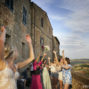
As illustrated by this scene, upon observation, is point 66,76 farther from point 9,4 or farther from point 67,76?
point 9,4

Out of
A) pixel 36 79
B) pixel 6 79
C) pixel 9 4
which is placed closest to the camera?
pixel 6 79

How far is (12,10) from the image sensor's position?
9.13 meters

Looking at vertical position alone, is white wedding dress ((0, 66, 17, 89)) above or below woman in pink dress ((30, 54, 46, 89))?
above

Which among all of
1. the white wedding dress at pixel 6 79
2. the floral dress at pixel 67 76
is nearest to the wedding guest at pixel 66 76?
the floral dress at pixel 67 76

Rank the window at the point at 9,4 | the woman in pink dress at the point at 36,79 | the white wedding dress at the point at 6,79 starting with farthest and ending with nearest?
the window at the point at 9,4
the woman in pink dress at the point at 36,79
the white wedding dress at the point at 6,79

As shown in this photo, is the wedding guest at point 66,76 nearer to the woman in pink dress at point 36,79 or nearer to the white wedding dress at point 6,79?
the woman in pink dress at point 36,79

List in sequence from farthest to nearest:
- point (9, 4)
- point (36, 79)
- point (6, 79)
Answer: point (9, 4) < point (36, 79) < point (6, 79)

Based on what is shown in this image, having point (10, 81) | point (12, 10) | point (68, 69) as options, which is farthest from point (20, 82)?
point (12, 10)

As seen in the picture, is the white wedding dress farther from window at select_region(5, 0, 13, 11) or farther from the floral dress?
window at select_region(5, 0, 13, 11)

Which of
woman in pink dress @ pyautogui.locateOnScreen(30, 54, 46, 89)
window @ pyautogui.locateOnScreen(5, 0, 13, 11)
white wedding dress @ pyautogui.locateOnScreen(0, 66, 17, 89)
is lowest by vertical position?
woman in pink dress @ pyautogui.locateOnScreen(30, 54, 46, 89)

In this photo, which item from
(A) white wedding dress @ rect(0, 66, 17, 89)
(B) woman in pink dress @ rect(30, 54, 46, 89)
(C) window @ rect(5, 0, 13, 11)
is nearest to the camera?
(A) white wedding dress @ rect(0, 66, 17, 89)

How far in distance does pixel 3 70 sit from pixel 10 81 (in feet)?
0.59

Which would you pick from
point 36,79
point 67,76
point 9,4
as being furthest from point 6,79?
point 9,4

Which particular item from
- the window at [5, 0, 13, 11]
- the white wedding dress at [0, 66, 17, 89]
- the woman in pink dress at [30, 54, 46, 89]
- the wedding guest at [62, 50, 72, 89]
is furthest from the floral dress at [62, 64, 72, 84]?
the window at [5, 0, 13, 11]
